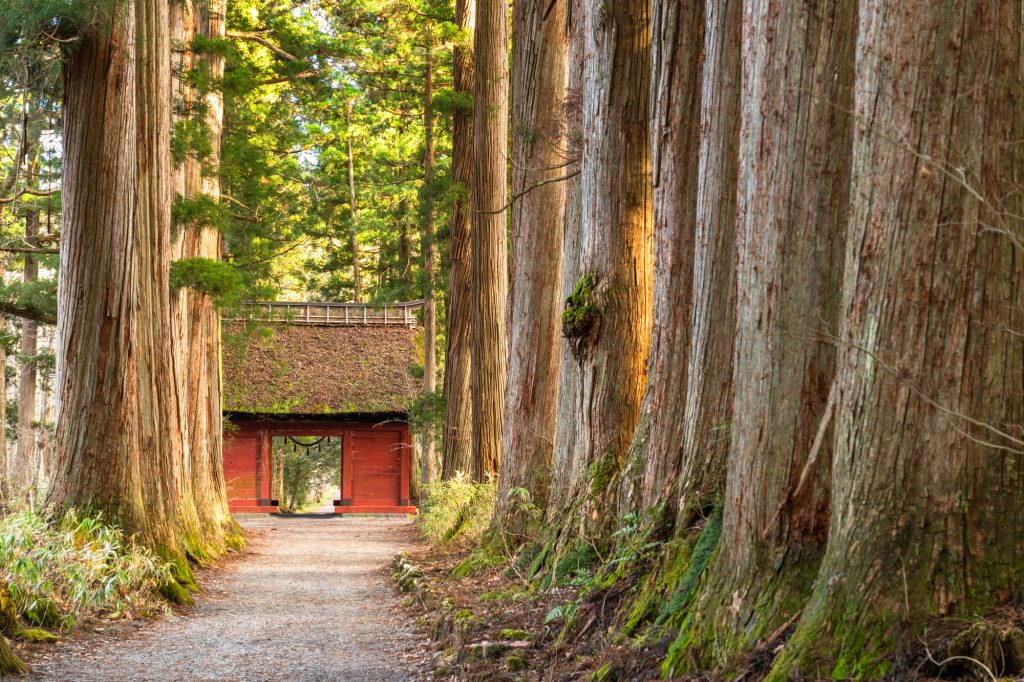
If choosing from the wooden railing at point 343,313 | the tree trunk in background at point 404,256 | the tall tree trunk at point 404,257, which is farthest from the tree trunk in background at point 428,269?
the wooden railing at point 343,313

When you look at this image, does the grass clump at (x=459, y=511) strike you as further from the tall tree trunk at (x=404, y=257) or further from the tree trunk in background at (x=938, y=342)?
the tall tree trunk at (x=404, y=257)

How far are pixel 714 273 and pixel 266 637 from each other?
4.82 m

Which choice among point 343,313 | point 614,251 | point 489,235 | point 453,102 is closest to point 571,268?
point 614,251

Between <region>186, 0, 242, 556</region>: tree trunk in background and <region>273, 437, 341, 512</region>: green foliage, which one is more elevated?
<region>186, 0, 242, 556</region>: tree trunk in background

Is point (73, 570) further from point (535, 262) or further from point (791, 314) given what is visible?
point (791, 314)

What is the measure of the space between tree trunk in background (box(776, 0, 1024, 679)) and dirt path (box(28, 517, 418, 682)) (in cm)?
377

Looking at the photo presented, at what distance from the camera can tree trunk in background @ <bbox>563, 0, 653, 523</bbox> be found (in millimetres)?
7777

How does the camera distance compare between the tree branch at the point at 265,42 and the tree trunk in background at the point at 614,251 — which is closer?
the tree trunk in background at the point at 614,251

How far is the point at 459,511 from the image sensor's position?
15023 millimetres

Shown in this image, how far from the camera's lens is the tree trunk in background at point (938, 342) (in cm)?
342

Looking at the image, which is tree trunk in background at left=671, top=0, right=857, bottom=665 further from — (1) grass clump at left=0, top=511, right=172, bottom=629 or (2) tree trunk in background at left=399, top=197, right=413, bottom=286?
(2) tree trunk in background at left=399, top=197, right=413, bottom=286

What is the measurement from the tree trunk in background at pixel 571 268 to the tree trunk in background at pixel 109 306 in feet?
13.4

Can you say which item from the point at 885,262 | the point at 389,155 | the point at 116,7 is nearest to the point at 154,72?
the point at 116,7

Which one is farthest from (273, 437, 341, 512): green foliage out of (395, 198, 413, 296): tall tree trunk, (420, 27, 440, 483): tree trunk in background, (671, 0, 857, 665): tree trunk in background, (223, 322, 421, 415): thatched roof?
(671, 0, 857, 665): tree trunk in background
